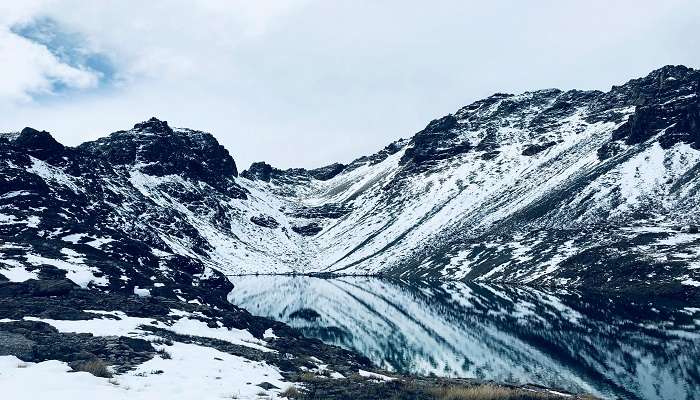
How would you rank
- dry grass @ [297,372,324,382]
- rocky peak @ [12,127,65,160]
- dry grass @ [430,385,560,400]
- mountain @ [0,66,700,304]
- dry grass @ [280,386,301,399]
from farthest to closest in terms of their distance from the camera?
rocky peak @ [12,127,65,160] → mountain @ [0,66,700,304] → dry grass @ [297,372,324,382] → dry grass @ [430,385,560,400] → dry grass @ [280,386,301,399]

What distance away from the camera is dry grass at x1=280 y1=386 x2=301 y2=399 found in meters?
24.6

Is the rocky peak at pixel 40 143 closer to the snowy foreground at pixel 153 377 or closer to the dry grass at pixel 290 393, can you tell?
the snowy foreground at pixel 153 377

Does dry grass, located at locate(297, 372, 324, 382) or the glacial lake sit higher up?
the glacial lake

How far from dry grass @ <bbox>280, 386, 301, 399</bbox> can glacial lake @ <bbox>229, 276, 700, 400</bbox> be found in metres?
24.3

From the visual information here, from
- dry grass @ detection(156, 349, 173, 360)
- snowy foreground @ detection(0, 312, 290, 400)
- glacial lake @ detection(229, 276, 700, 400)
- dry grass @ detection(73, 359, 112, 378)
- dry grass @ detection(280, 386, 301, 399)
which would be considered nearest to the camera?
snowy foreground @ detection(0, 312, 290, 400)

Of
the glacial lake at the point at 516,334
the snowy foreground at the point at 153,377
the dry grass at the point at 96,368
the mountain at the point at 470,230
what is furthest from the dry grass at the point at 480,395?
the mountain at the point at 470,230

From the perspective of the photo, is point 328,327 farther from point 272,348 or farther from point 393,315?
point 272,348

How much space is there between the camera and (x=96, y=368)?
75.4ft

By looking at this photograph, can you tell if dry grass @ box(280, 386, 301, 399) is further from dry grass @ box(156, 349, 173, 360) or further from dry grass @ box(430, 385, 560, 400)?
dry grass @ box(156, 349, 173, 360)

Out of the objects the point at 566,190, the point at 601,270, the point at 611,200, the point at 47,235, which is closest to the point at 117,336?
the point at 47,235

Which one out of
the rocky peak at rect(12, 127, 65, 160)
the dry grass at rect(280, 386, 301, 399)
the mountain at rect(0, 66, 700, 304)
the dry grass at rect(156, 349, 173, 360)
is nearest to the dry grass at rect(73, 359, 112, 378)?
the dry grass at rect(156, 349, 173, 360)

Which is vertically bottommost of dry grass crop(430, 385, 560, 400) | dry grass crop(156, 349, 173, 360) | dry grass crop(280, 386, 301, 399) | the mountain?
dry grass crop(280, 386, 301, 399)

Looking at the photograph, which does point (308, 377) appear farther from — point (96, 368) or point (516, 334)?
point (516, 334)

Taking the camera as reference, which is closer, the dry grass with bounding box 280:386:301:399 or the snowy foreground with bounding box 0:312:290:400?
the snowy foreground with bounding box 0:312:290:400
